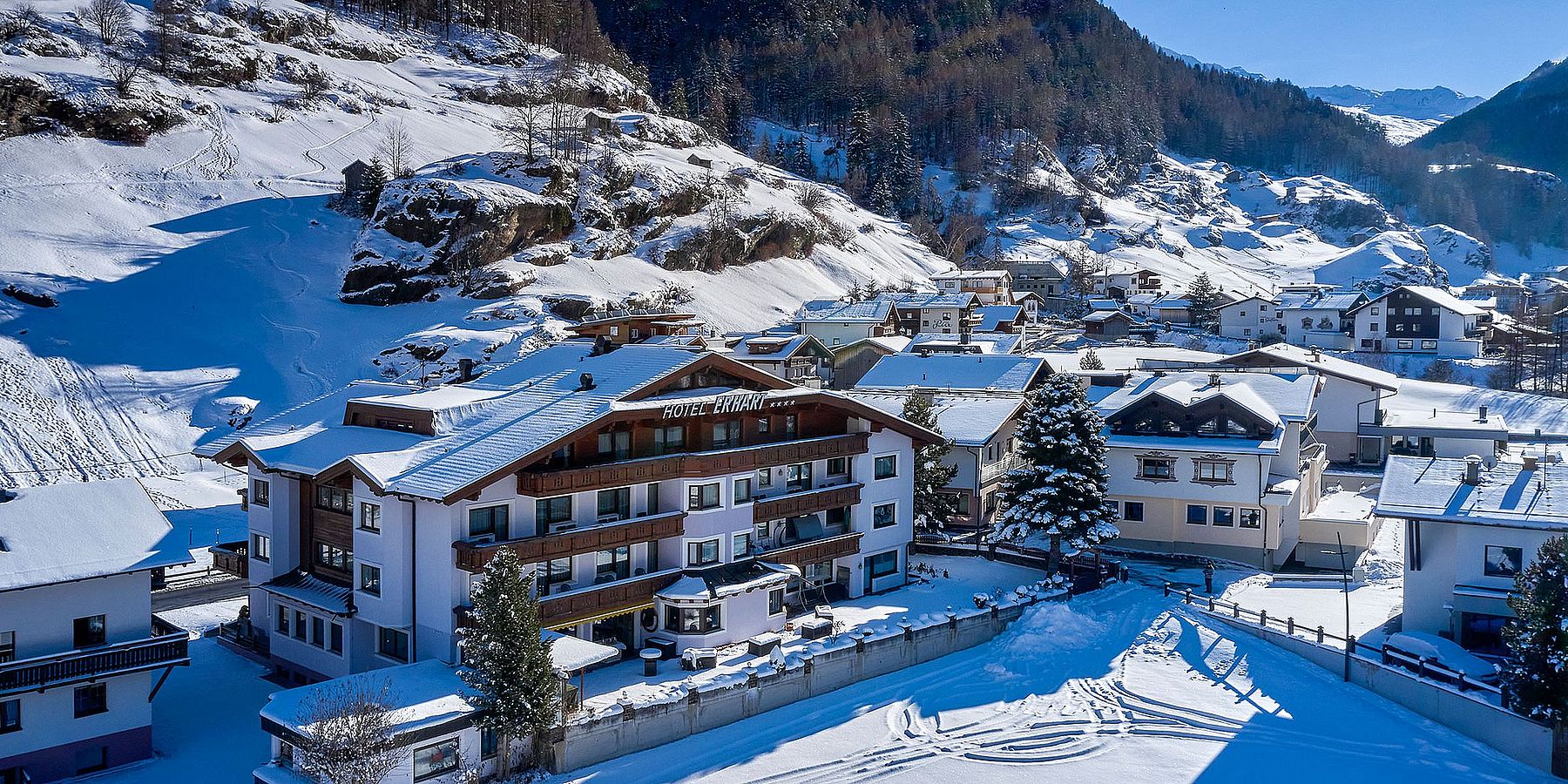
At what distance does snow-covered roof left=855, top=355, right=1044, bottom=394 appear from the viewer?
2117 inches

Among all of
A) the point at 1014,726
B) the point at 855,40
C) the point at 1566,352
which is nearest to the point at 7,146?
the point at 1014,726

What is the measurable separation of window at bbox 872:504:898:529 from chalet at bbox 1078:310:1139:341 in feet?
Result: 241

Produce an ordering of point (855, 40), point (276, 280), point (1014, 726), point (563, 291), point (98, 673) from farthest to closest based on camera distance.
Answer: point (855, 40), point (563, 291), point (276, 280), point (1014, 726), point (98, 673)

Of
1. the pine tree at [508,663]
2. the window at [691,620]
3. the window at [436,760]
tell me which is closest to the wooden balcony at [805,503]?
the window at [691,620]

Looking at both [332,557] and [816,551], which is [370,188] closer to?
[332,557]

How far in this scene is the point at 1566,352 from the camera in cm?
9075

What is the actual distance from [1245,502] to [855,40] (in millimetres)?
169683

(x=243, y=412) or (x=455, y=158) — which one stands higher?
(x=455, y=158)

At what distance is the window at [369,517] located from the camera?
27.4 meters

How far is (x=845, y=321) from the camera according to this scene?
8144 centimetres

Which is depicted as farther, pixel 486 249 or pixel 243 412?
pixel 486 249

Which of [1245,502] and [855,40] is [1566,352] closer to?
[1245,502]

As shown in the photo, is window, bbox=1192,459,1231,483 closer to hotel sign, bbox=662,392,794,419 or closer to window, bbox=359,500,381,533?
hotel sign, bbox=662,392,794,419

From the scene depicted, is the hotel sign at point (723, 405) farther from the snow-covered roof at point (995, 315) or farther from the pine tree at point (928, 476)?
the snow-covered roof at point (995, 315)
